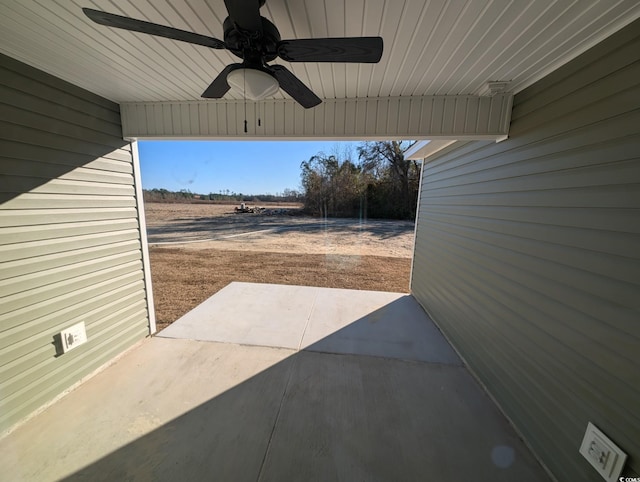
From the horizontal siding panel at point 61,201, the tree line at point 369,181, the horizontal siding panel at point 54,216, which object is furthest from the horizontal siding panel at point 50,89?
the tree line at point 369,181

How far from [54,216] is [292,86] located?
1.97 m

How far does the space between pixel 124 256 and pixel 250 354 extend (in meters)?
1.56

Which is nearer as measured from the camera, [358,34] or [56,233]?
[358,34]

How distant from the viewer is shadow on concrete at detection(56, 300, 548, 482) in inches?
51.2

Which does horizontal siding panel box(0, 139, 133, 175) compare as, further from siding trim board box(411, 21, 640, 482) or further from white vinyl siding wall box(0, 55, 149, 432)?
siding trim board box(411, 21, 640, 482)

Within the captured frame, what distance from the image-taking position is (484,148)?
2086mm

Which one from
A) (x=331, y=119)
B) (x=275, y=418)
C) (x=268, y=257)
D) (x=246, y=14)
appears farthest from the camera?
(x=268, y=257)

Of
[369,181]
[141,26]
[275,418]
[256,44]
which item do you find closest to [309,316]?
[275,418]

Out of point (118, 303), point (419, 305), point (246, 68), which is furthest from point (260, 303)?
point (246, 68)

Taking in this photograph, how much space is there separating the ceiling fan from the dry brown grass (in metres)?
2.90

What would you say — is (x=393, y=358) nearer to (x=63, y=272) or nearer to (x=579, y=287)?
(x=579, y=287)

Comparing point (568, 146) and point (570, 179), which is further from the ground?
point (568, 146)

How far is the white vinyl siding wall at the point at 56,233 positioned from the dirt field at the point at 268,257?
0.98 meters

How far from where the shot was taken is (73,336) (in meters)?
1.80
